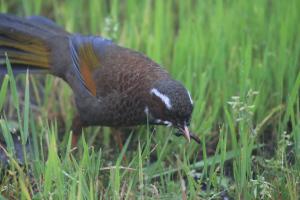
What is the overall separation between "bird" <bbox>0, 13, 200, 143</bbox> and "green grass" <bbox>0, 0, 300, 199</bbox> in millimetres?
203

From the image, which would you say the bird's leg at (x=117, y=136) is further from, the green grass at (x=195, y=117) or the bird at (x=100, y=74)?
the bird at (x=100, y=74)

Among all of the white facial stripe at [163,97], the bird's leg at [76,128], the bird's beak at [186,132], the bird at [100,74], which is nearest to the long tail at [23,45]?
the bird at [100,74]

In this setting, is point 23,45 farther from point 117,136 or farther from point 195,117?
point 195,117

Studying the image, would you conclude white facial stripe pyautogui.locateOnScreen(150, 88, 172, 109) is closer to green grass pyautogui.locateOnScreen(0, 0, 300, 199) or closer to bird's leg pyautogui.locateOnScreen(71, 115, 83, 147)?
green grass pyautogui.locateOnScreen(0, 0, 300, 199)

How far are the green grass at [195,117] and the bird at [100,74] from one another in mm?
203

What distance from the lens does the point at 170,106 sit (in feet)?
14.1

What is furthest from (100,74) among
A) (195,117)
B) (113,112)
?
(195,117)

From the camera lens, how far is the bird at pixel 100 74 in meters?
4.42

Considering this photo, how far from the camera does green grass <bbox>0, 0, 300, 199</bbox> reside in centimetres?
398

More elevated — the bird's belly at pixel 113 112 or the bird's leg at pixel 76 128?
the bird's belly at pixel 113 112

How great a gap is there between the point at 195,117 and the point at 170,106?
2.41 feet

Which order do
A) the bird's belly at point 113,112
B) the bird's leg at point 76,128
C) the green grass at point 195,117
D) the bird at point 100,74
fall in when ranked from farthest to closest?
1. the bird's leg at point 76,128
2. the bird's belly at point 113,112
3. the bird at point 100,74
4. the green grass at point 195,117

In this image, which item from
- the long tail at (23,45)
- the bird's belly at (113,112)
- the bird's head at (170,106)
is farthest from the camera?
the long tail at (23,45)

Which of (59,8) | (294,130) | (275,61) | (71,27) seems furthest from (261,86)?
(59,8)
